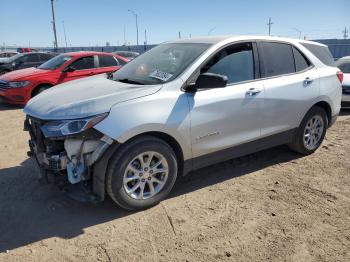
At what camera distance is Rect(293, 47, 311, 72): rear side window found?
16.2 feet

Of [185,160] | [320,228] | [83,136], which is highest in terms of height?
[83,136]

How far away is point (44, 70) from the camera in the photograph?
31.5 ft

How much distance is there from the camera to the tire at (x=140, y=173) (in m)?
3.39

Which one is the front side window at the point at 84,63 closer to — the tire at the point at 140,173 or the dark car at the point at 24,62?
the dark car at the point at 24,62

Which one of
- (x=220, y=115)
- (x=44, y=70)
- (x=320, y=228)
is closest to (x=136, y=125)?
(x=220, y=115)

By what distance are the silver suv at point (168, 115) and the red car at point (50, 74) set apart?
17.5 feet

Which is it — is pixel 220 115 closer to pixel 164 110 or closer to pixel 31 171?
pixel 164 110

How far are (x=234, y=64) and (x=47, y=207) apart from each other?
2.73 m

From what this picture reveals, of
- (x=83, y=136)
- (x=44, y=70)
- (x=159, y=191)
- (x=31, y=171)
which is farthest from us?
(x=44, y=70)

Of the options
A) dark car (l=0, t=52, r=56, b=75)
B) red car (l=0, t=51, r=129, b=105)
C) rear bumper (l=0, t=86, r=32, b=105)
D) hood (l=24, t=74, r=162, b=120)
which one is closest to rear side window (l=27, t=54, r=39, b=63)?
dark car (l=0, t=52, r=56, b=75)

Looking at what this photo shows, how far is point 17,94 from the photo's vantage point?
359 inches

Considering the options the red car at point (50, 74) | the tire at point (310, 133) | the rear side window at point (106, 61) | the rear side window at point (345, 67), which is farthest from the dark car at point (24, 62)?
the tire at point (310, 133)

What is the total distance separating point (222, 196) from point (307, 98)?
6.60 ft

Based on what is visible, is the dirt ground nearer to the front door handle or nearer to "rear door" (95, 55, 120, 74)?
the front door handle
